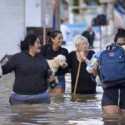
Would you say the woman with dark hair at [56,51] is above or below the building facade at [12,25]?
below

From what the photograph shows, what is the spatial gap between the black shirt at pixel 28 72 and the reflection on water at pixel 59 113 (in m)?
0.50

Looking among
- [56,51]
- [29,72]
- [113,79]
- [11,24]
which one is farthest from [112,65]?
[11,24]

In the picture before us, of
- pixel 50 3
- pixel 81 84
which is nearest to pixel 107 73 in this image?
pixel 81 84

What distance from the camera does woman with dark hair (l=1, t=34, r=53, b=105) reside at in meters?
13.5

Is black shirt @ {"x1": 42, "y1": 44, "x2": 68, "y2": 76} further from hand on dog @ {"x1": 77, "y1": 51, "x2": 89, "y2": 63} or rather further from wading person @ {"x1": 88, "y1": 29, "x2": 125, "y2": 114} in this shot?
wading person @ {"x1": 88, "y1": 29, "x2": 125, "y2": 114}

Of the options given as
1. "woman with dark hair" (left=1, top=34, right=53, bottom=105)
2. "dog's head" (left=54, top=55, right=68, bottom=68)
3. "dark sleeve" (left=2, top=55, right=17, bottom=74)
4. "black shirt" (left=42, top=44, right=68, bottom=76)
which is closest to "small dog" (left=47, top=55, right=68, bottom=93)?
"dog's head" (left=54, top=55, right=68, bottom=68)

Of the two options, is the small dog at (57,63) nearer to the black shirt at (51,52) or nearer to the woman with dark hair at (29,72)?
the black shirt at (51,52)

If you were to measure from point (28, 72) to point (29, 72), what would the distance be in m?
0.02

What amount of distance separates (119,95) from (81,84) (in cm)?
384

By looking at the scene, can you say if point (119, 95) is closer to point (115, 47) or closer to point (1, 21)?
point (115, 47)

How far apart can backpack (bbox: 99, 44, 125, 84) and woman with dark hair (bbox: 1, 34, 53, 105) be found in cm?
137

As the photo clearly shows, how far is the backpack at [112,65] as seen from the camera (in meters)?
12.4

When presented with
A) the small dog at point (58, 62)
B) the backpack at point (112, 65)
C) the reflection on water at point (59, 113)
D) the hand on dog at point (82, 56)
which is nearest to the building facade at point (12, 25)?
the reflection on water at point (59, 113)

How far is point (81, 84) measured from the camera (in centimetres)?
1625
